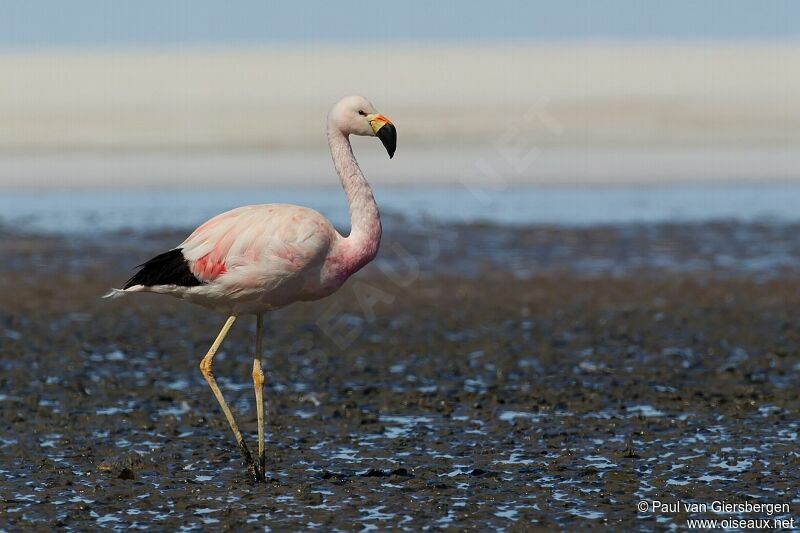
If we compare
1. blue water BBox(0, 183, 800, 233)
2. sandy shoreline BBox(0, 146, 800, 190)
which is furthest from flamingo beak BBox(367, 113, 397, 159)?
sandy shoreline BBox(0, 146, 800, 190)

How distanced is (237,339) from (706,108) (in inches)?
1273

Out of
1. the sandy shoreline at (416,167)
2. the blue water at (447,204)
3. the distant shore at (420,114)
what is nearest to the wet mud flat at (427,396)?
the blue water at (447,204)

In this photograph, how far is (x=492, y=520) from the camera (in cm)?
698

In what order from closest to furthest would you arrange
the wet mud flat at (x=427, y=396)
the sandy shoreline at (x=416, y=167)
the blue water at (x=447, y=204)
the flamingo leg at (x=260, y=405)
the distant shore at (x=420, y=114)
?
1. the wet mud flat at (x=427, y=396)
2. the flamingo leg at (x=260, y=405)
3. the blue water at (x=447, y=204)
4. the sandy shoreline at (x=416, y=167)
5. the distant shore at (x=420, y=114)

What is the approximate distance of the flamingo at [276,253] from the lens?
24.9 feet

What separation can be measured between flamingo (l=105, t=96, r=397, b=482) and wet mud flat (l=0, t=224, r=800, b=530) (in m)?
0.90

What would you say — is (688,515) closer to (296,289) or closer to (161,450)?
(296,289)

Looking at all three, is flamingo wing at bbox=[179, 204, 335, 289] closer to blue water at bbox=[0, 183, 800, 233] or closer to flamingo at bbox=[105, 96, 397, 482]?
flamingo at bbox=[105, 96, 397, 482]

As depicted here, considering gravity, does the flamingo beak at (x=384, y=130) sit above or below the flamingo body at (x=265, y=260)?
above

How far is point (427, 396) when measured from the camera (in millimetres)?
10203

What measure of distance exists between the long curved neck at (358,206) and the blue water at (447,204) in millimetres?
11244

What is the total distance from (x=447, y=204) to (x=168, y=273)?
14.4 m

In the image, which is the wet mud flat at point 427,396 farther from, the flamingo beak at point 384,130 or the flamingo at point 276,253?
the flamingo beak at point 384,130

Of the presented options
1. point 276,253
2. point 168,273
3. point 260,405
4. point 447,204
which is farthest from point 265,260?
point 447,204
